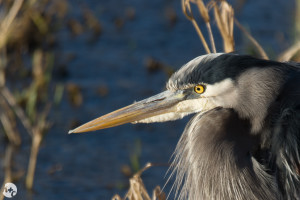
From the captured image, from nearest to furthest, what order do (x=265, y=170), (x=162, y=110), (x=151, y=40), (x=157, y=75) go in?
(x=265, y=170) → (x=162, y=110) → (x=157, y=75) → (x=151, y=40)

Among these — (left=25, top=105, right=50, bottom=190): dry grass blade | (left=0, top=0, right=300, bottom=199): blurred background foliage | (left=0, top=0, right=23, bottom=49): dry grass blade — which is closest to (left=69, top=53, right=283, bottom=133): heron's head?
(left=0, top=0, right=300, bottom=199): blurred background foliage

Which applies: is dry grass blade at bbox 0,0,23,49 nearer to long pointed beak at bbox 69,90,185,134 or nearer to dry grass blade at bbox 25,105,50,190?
dry grass blade at bbox 25,105,50,190

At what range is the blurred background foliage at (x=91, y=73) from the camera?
521 centimetres

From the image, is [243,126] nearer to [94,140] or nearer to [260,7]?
[94,140]

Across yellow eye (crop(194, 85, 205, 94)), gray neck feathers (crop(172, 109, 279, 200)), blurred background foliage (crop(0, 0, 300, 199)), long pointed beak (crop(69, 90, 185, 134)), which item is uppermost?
yellow eye (crop(194, 85, 205, 94))

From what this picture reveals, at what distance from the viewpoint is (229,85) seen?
106 inches

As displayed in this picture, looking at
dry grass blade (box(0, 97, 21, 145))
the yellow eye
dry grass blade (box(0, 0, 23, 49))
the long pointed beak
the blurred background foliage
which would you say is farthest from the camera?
dry grass blade (box(0, 97, 21, 145))

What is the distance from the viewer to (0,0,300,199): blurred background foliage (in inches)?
205

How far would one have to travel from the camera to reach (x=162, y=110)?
302 cm

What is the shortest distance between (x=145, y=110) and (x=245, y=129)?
57 centimetres

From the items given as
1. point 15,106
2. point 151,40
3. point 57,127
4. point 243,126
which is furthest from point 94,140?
point 243,126

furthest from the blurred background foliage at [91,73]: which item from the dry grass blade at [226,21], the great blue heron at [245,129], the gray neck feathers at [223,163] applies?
the gray neck feathers at [223,163]

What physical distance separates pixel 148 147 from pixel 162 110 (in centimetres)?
268

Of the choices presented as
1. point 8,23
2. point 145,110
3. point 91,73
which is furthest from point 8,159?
point 145,110
